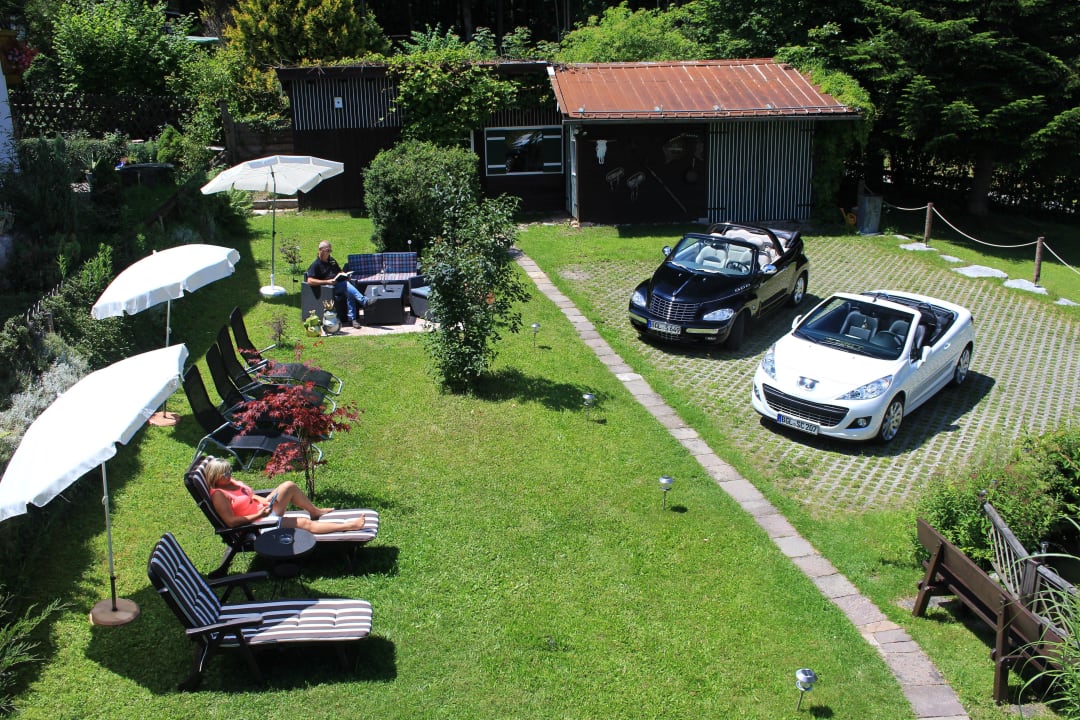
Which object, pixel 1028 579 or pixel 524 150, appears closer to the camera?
pixel 1028 579

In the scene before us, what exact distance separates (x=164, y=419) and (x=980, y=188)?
20.8m

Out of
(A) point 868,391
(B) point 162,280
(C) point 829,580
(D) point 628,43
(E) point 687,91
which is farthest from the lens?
(D) point 628,43

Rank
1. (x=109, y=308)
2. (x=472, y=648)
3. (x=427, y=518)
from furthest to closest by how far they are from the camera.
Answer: (x=109, y=308)
(x=427, y=518)
(x=472, y=648)

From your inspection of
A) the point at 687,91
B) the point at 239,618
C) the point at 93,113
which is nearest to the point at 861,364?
the point at 239,618

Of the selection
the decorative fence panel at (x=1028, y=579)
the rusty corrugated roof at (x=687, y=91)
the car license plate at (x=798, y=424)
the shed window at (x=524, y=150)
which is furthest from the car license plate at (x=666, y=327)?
the shed window at (x=524, y=150)

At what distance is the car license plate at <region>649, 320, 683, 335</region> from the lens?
13039 mm

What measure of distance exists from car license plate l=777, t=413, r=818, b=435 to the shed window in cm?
1289

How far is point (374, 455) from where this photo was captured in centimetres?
930

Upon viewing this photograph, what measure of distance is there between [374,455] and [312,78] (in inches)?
568

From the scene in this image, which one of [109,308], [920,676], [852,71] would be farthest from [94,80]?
[920,676]

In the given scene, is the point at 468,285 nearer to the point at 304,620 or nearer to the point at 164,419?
the point at 164,419

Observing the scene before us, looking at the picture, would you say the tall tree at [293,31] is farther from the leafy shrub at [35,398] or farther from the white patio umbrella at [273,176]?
the leafy shrub at [35,398]

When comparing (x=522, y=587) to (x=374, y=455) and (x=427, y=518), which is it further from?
(x=374, y=455)

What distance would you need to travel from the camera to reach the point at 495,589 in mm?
7141
